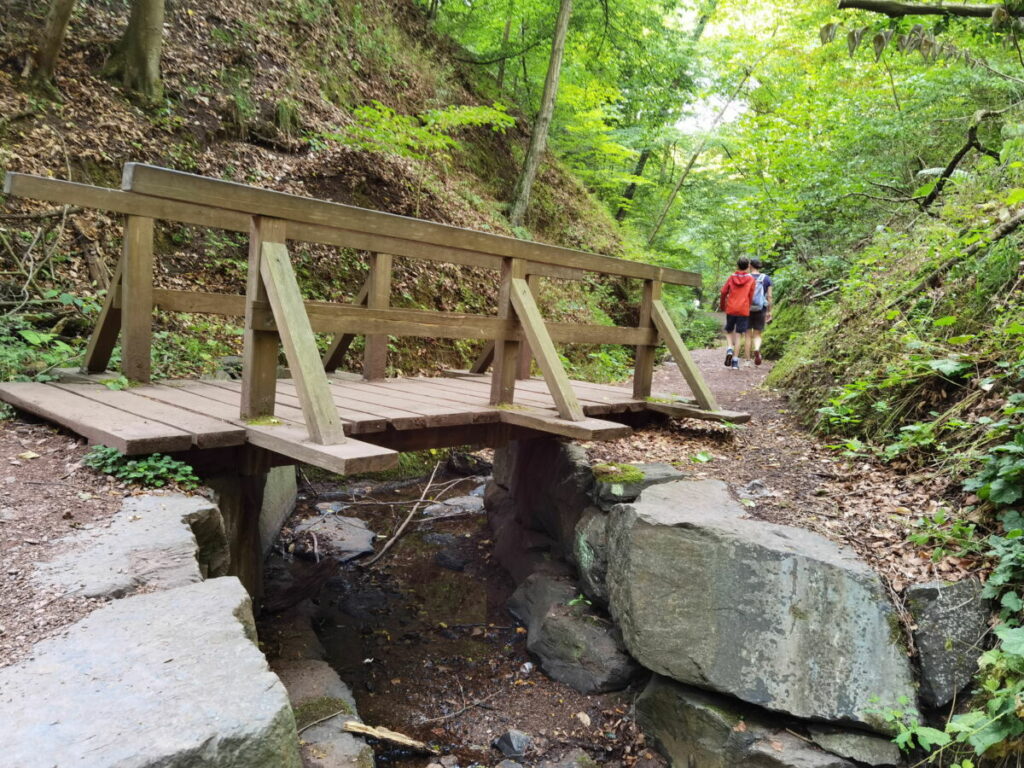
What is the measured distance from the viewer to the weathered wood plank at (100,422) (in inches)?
135

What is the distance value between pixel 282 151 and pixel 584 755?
27.8 feet

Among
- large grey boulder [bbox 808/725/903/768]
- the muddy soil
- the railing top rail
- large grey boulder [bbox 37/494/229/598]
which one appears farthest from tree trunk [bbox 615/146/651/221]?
large grey boulder [bbox 37/494/229/598]

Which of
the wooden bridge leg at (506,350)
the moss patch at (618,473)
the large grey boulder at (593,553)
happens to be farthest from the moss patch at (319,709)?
the moss patch at (618,473)

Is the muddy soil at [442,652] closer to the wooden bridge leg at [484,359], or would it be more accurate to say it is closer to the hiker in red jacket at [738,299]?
the wooden bridge leg at [484,359]

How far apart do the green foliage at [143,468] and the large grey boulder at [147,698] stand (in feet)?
4.14

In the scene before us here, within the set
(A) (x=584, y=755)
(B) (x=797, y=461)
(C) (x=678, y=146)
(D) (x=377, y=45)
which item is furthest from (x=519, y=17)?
(A) (x=584, y=755)

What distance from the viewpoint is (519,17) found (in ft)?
45.0

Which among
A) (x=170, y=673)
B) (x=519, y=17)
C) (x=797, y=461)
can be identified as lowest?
(x=170, y=673)

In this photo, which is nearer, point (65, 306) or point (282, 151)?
point (65, 306)

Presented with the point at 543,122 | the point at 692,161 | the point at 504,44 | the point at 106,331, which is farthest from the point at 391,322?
the point at 692,161

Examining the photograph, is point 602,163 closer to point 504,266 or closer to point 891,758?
point 504,266

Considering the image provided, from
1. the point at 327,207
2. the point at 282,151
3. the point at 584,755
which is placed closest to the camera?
the point at 327,207

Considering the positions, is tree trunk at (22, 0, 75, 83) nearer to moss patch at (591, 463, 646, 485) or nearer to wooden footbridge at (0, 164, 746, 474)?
wooden footbridge at (0, 164, 746, 474)

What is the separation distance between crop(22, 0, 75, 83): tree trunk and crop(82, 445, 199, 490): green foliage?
6454 millimetres
